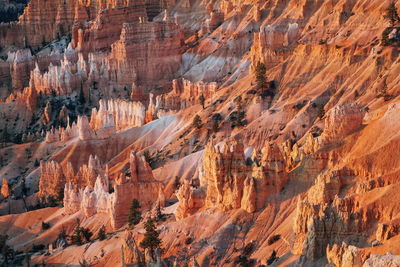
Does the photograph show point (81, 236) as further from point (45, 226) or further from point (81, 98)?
point (81, 98)

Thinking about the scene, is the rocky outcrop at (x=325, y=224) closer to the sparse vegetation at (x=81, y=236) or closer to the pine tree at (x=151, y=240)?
the pine tree at (x=151, y=240)

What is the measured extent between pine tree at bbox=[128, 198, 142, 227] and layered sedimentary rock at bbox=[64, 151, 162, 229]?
2335 mm

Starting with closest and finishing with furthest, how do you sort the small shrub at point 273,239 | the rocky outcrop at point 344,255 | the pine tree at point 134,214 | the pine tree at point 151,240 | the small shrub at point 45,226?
the rocky outcrop at point 344,255 < the small shrub at point 273,239 < the pine tree at point 151,240 < the pine tree at point 134,214 < the small shrub at point 45,226

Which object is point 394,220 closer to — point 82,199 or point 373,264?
point 373,264

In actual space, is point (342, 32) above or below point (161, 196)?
above

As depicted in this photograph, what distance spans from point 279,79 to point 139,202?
29.4 meters

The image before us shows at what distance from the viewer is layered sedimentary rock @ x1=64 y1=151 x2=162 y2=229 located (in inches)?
3147

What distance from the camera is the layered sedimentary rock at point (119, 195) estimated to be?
7994 centimetres

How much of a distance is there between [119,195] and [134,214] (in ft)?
16.6

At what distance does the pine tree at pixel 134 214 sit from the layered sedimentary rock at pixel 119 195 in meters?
2.34

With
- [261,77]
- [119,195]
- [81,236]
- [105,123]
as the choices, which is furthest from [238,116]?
[81,236]

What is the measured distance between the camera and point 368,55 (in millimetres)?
94875

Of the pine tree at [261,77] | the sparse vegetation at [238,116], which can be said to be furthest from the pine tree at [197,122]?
A: the pine tree at [261,77]

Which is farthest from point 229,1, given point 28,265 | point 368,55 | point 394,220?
point 394,220
